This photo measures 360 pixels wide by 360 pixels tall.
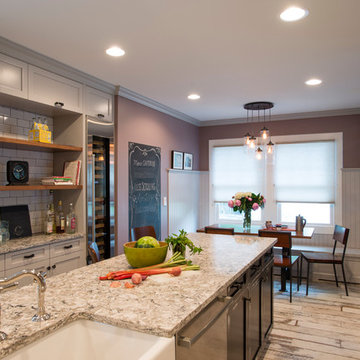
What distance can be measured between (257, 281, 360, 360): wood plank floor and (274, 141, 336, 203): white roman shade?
1.65 m

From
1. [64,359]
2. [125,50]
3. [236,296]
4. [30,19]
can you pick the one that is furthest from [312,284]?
[30,19]

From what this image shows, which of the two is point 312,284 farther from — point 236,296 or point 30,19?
point 30,19

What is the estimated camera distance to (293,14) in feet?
7.78

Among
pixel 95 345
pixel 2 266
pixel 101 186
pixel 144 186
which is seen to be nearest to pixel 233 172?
pixel 144 186

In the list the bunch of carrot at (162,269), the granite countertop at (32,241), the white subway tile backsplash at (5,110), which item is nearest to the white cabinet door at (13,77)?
the white subway tile backsplash at (5,110)

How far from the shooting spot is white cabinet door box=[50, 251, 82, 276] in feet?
10.7

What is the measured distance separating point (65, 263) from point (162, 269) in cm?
185

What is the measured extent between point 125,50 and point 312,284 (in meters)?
3.94

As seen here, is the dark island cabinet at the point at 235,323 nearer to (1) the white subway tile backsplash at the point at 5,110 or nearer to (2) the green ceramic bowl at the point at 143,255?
(2) the green ceramic bowl at the point at 143,255

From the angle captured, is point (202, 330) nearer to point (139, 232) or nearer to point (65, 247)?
point (65, 247)

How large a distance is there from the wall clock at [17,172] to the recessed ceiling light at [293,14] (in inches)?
101

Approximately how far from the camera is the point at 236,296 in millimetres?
2010

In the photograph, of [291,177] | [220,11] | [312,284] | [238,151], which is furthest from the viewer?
[238,151]

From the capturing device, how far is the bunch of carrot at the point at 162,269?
180 cm
